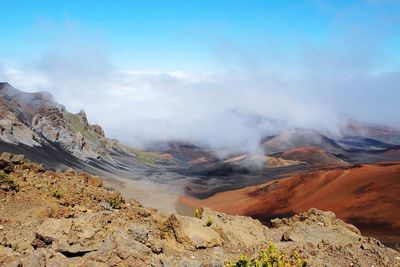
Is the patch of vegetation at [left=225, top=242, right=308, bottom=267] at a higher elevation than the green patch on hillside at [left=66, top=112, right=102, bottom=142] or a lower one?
lower

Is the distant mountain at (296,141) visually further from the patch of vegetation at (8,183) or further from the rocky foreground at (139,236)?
the patch of vegetation at (8,183)

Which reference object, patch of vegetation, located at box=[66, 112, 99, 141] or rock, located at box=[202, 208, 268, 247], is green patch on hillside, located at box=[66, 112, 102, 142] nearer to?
patch of vegetation, located at box=[66, 112, 99, 141]

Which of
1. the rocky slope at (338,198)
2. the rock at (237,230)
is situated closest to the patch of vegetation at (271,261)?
the rock at (237,230)

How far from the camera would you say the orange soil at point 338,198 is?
96.5 ft

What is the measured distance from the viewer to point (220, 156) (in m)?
119

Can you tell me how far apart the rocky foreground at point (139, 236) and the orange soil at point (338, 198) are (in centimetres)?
1464

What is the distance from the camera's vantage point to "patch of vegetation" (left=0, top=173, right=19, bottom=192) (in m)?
13.3

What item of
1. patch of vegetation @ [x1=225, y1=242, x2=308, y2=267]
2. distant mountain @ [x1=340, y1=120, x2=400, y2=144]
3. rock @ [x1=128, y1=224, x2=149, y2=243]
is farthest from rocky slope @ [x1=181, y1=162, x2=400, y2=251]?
distant mountain @ [x1=340, y1=120, x2=400, y2=144]

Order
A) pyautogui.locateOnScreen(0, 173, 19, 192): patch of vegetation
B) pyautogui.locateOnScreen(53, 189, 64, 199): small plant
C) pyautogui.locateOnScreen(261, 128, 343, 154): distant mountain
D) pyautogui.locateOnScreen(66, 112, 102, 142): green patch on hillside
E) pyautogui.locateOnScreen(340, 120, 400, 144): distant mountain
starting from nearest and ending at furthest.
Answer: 1. pyautogui.locateOnScreen(0, 173, 19, 192): patch of vegetation
2. pyautogui.locateOnScreen(53, 189, 64, 199): small plant
3. pyautogui.locateOnScreen(66, 112, 102, 142): green patch on hillside
4. pyautogui.locateOnScreen(261, 128, 343, 154): distant mountain
5. pyautogui.locateOnScreen(340, 120, 400, 144): distant mountain

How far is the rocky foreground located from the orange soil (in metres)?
14.6

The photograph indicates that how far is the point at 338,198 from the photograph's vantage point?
38344 millimetres

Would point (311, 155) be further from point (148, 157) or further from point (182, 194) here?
point (182, 194)

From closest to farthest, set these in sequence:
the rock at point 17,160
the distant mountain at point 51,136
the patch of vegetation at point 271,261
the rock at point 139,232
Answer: the patch of vegetation at point 271,261
the rock at point 139,232
the rock at point 17,160
the distant mountain at point 51,136

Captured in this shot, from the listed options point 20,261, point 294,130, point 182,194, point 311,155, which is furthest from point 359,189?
point 294,130
